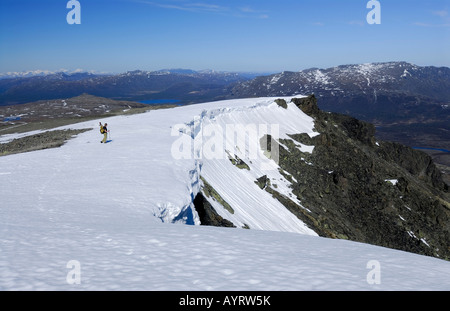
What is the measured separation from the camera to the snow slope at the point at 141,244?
6.29 meters

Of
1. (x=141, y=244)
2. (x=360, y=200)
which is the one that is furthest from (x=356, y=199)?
(x=141, y=244)

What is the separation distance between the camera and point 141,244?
8219mm

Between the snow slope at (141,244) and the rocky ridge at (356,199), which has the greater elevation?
the snow slope at (141,244)

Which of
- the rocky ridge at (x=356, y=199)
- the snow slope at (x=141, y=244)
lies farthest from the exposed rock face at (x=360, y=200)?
the snow slope at (x=141, y=244)

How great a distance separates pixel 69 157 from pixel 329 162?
33.6 m

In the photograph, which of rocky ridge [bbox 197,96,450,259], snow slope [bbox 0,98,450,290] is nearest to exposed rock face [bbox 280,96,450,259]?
rocky ridge [bbox 197,96,450,259]

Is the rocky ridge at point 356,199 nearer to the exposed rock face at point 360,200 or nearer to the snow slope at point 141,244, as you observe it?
the exposed rock face at point 360,200

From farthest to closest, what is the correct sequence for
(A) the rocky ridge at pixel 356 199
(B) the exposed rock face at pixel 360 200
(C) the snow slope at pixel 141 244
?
(B) the exposed rock face at pixel 360 200 < (A) the rocky ridge at pixel 356 199 < (C) the snow slope at pixel 141 244

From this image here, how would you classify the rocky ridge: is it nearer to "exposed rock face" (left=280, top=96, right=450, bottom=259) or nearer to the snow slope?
"exposed rock face" (left=280, top=96, right=450, bottom=259)

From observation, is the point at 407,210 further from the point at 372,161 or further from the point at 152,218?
the point at 152,218

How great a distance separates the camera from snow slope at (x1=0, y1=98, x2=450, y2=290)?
6293 mm

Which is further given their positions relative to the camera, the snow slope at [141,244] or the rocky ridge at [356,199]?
the rocky ridge at [356,199]

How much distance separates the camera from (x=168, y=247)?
8.18 m

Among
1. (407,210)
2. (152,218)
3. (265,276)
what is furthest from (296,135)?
(265,276)
